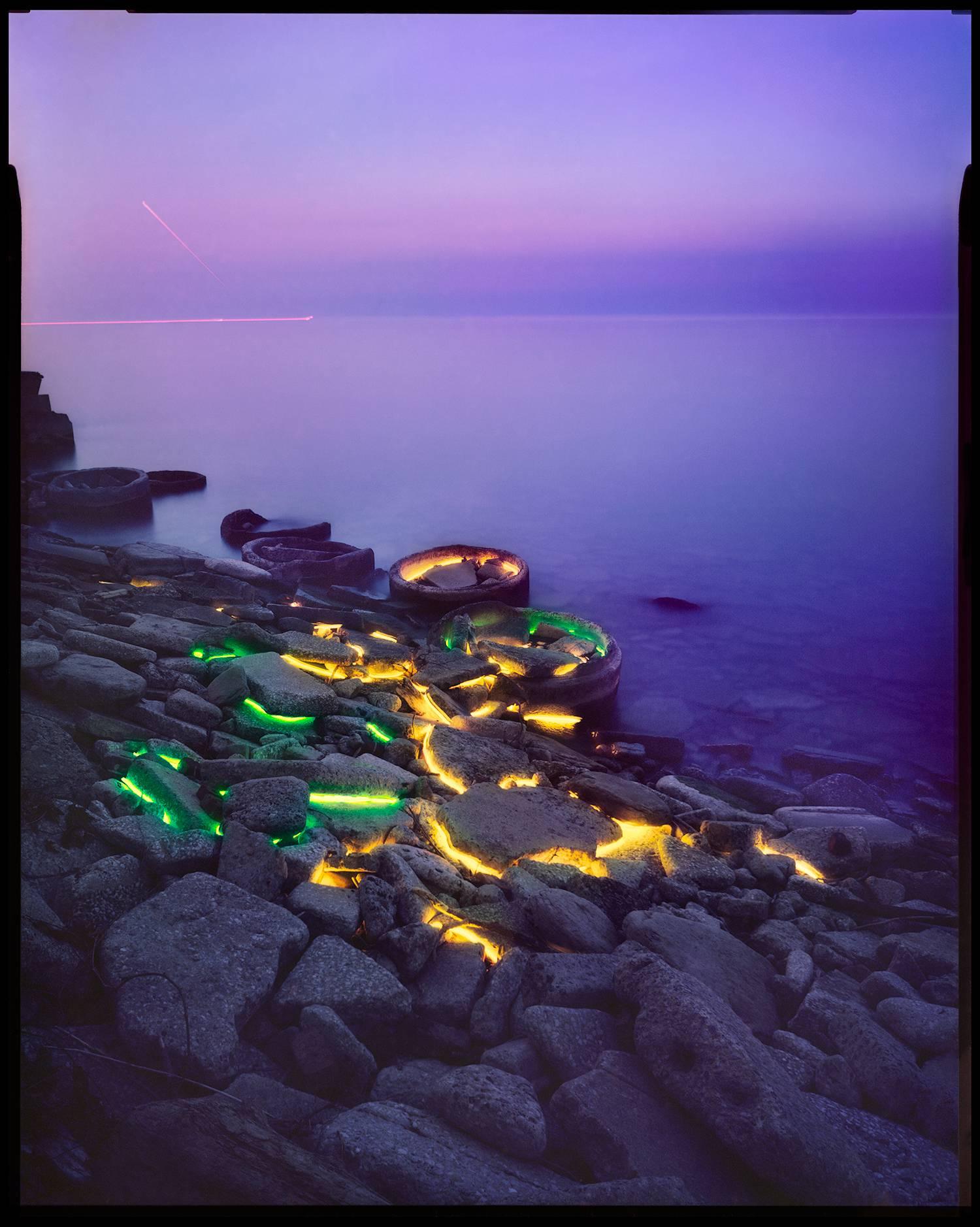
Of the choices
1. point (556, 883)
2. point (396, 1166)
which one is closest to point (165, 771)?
point (556, 883)

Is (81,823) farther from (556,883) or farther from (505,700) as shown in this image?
(505,700)

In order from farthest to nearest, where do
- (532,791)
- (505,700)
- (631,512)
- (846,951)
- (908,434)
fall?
(908,434)
(631,512)
(505,700)
(532,791)
(846,951)

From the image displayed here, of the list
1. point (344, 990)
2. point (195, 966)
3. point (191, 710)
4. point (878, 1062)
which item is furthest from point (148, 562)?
point (878, 1062)

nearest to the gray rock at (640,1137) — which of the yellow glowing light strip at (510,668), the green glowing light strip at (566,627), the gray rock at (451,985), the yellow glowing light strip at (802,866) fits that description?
the gray rock at (451,985)

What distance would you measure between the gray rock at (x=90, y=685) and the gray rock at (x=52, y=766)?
0.43m

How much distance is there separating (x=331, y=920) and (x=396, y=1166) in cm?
109

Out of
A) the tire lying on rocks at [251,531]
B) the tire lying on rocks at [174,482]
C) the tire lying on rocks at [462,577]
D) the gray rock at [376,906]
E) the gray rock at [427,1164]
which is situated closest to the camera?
the gray rock at [427,1164]

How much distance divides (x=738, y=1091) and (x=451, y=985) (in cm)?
101

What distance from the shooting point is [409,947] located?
3148 mm

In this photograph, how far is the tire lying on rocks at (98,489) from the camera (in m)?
11.1

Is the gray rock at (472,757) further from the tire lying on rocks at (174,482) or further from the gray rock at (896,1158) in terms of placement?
the tire lying on rocks at (174,482)

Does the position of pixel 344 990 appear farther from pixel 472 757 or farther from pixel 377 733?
pixel 377 733

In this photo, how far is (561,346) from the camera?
58.4 metres

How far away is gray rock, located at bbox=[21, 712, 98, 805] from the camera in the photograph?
354cm
